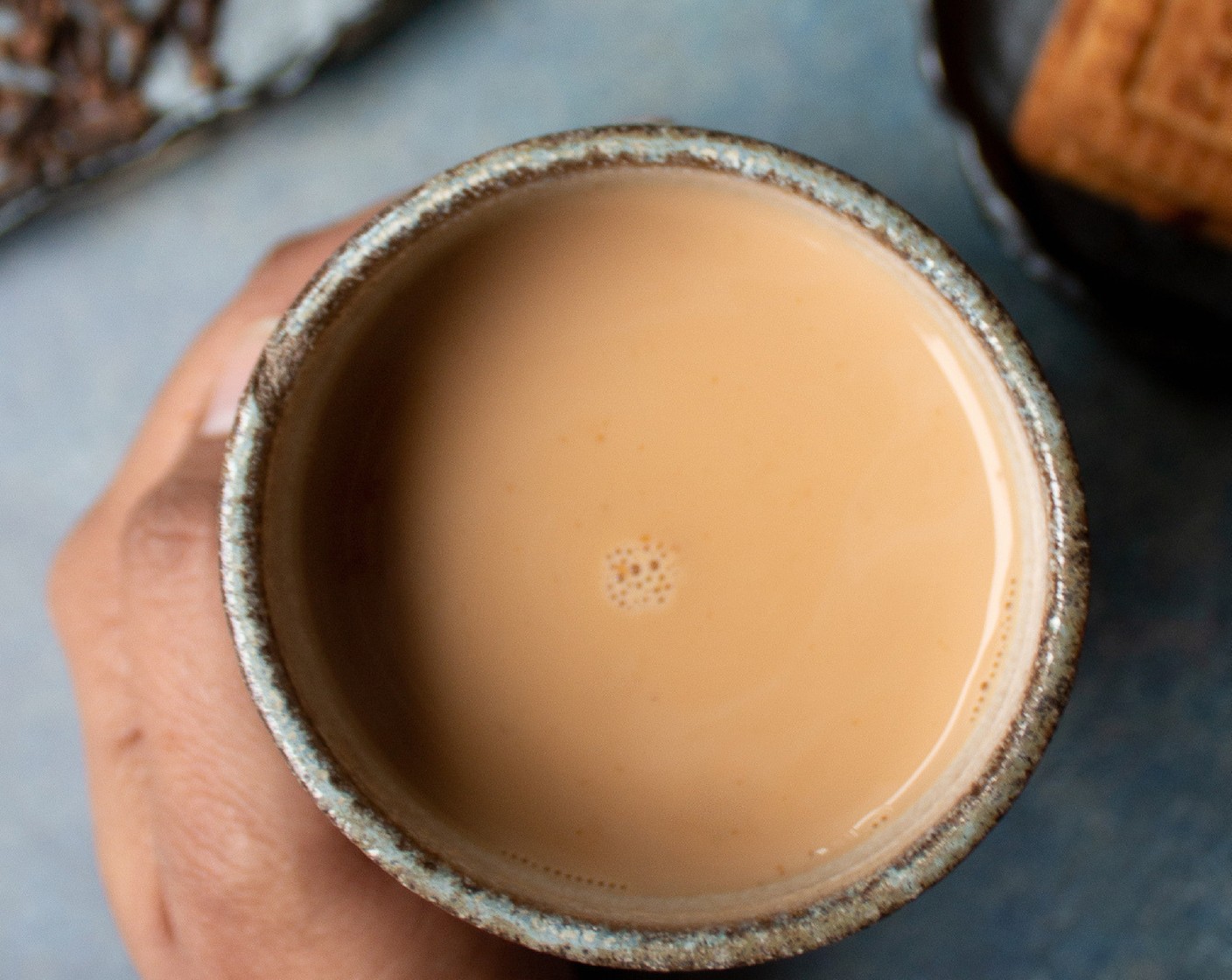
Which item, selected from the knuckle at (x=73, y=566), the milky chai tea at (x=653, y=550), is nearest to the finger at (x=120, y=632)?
the knuckle at (x=73, y=566)

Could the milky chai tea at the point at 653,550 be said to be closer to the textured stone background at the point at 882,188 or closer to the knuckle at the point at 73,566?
the textured stone background at the point at 882,188

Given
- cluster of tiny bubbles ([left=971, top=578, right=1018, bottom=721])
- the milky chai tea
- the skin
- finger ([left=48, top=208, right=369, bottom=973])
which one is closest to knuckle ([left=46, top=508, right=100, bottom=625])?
finger ([left=48, top=208, right=369, bottom=973])

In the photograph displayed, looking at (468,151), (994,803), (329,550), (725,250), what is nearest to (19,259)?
(468,151)

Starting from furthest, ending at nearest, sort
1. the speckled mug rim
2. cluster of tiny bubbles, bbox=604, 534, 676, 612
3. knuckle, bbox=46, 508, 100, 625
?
knuckle, bbox=46, 508, 100, 625
cluster of tiny bubbles, bbox=604, 534, 676, 612
the speckled mug rim

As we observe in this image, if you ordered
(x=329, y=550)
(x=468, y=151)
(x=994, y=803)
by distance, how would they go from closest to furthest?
(x=994, y=803) < (x=329, y=550) < (x=468, y=151)

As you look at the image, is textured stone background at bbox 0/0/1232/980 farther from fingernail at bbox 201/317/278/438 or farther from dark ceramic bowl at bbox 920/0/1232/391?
fingernail at bbox 201/317/278/438

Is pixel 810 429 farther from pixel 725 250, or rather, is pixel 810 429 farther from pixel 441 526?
pixel 441 526

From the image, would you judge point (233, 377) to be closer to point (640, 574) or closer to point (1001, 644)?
point (640, 574)
